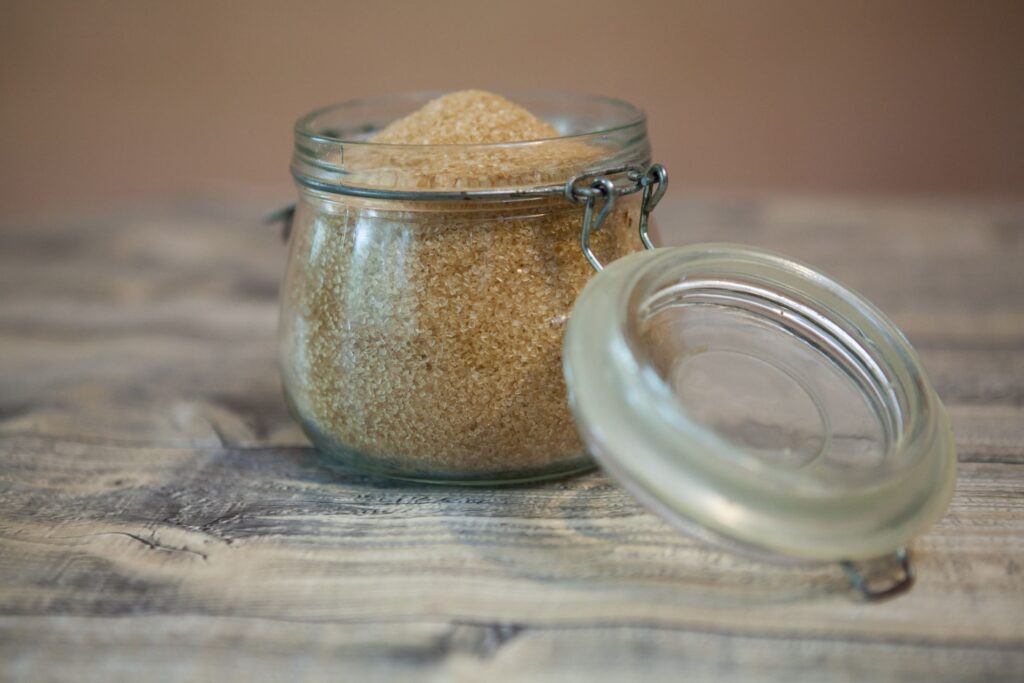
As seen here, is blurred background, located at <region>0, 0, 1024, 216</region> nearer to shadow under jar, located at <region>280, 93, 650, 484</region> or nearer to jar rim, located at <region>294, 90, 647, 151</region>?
jar rim, located at <region>294, 90, 647, 151</region>

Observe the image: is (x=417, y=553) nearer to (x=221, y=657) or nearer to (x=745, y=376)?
(x=221, y=657)

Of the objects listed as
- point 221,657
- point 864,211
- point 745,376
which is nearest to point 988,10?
point 864,211

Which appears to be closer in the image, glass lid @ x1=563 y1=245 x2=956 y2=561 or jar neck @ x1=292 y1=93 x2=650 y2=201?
glass lid @ x1=563 y1=245 x2=956 y2=561

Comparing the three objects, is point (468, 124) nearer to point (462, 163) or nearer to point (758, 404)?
point (462, 163)

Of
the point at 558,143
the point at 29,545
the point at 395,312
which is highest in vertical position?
the point at 558,143

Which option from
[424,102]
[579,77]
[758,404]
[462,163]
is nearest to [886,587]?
[758,404]

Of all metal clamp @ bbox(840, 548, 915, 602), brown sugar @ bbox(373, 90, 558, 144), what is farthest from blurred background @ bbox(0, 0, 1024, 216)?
metal clamp @ bbox(840, 548, 915, 602)

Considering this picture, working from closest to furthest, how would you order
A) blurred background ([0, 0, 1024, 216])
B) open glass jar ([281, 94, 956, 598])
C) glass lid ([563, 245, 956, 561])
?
glass lid ([563, 245, 956, 561])
open glass jar ([281, 94, 956, 598])
blurred background ([0, 0, 1024, 216])
